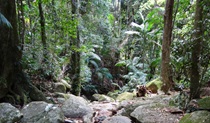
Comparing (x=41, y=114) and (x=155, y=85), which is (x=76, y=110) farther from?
(x=155, y=85)

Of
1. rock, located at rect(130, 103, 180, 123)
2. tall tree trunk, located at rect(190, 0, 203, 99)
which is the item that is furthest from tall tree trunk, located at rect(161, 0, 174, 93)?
tall tree trunk, located at rect(190, 0, 203, 99)

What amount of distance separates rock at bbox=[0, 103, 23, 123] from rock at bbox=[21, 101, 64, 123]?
13cm

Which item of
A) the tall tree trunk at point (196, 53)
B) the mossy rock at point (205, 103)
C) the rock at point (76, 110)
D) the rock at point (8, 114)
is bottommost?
the rock at point (76, 110)

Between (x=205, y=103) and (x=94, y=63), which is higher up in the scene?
(x=205, y=103)

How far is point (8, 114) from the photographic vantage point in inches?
112

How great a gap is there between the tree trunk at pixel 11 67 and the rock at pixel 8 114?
1.72 ft

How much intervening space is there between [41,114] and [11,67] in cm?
110

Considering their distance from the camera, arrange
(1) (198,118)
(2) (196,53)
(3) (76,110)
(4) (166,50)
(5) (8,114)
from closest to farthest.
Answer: (1) (198,118) < (5) (8,114) < (2) (196,53) < (3) (76,110) < (4) (166,50)

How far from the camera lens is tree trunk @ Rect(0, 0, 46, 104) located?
133 inches

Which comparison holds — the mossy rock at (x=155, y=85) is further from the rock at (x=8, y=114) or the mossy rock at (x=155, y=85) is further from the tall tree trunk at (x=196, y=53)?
the rock at (x=8, y=114)

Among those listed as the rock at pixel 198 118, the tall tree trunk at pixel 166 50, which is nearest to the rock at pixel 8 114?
the rock at pixel 198 118

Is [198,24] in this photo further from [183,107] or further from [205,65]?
[183,107]

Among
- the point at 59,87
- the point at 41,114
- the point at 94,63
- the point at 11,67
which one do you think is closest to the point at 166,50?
the point at 59,87

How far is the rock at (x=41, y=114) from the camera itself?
9.79 ft
